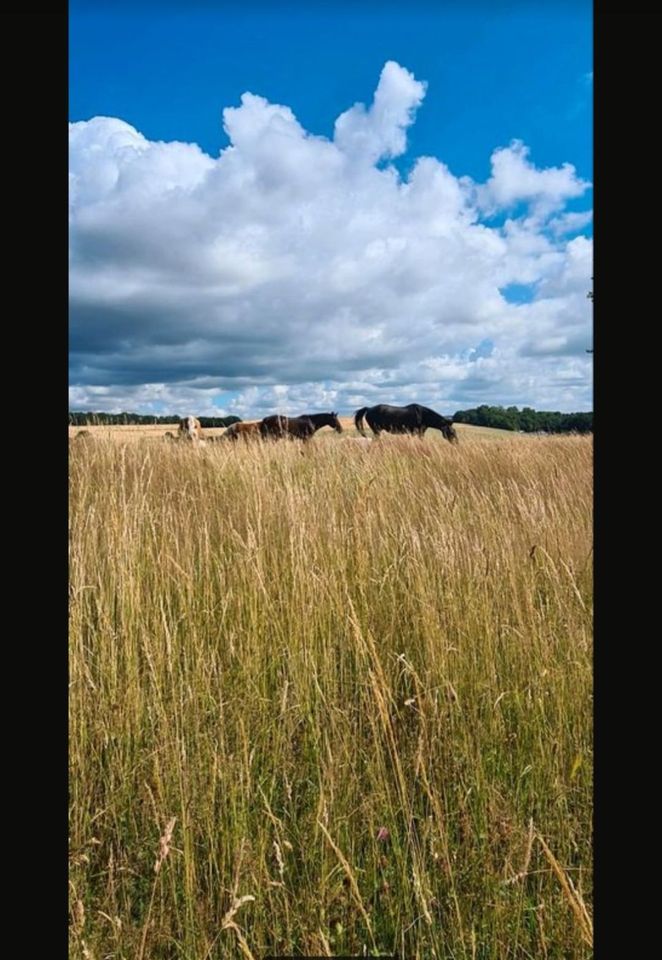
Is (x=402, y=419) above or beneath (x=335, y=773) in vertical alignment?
above

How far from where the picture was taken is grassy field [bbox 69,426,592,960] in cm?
124

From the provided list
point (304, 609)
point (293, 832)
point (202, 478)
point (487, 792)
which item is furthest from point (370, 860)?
point (202, 478)

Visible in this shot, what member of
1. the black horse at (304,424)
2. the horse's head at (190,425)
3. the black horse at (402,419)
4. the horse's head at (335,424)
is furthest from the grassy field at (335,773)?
the black horse at (402,419)

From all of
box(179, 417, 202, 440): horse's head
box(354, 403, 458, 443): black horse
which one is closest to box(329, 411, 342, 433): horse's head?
box(354, 403, 458, 443): black horse

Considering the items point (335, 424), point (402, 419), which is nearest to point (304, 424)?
point (335, 424)

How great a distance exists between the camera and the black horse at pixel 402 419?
19125mm

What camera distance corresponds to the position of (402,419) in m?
20.3

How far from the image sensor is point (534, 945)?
1263 mm

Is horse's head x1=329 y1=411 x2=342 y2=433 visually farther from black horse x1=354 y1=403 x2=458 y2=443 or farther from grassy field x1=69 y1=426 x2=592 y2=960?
grassy field x1=69 y1=426 x2=592 y2=960

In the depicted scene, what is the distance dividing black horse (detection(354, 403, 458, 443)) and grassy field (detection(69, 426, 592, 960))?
1627cm

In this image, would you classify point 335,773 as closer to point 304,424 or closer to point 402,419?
point 304,424

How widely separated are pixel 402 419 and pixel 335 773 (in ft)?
63.1
